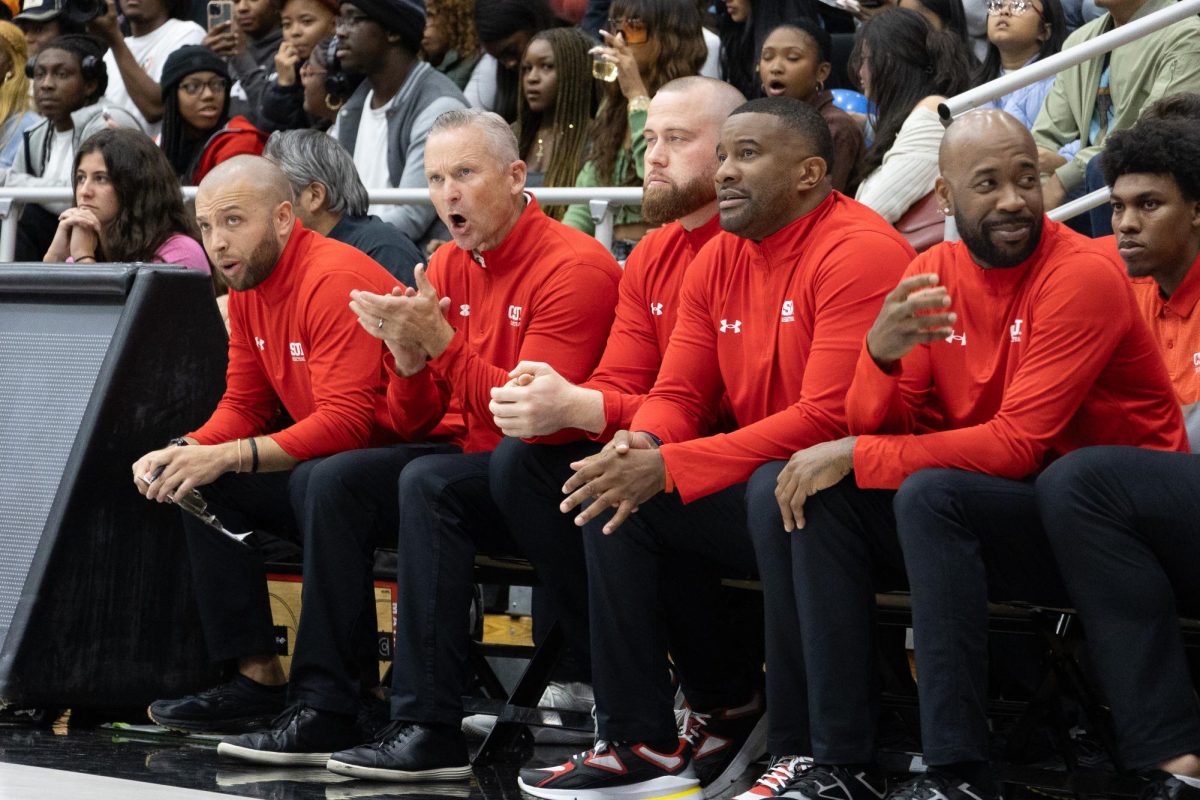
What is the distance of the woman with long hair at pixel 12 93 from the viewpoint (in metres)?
7.79

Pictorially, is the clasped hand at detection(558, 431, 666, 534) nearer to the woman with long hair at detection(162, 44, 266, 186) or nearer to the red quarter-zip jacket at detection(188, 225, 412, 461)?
the red quarter-zip jacket at detection(188, 225, 412, 461)

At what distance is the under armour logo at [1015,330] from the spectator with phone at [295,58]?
15.7ft

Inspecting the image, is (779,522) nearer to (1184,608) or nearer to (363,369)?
(1184,608)

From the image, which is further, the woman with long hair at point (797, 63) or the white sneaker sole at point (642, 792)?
the woman with long hair at point (797, 63)

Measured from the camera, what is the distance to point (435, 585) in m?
3.70

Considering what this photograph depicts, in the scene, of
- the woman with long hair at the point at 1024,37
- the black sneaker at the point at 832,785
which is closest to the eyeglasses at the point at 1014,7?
the woman with long hair at the point at 1024,37

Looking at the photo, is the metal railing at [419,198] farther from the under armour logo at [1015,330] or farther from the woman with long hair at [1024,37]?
the under armour logo at [1015,330]

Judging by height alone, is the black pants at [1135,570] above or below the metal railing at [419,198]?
below

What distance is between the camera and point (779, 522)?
3217 millimetres

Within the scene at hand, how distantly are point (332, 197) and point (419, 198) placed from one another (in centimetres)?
70

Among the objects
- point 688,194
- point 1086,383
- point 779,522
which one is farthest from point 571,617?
point 1086,383

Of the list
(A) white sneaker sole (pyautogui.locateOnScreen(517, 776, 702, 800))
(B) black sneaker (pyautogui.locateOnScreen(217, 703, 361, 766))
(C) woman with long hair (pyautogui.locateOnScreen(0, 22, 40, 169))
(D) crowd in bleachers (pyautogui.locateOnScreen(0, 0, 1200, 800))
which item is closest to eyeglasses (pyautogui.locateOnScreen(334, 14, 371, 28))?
(D) crowd in bleachers (pyautogui.locateOnScreen(0, 0, 1200, 800))

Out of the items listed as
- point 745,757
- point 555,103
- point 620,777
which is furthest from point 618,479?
point 555,103

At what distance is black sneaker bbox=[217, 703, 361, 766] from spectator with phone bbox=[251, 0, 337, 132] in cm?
410
